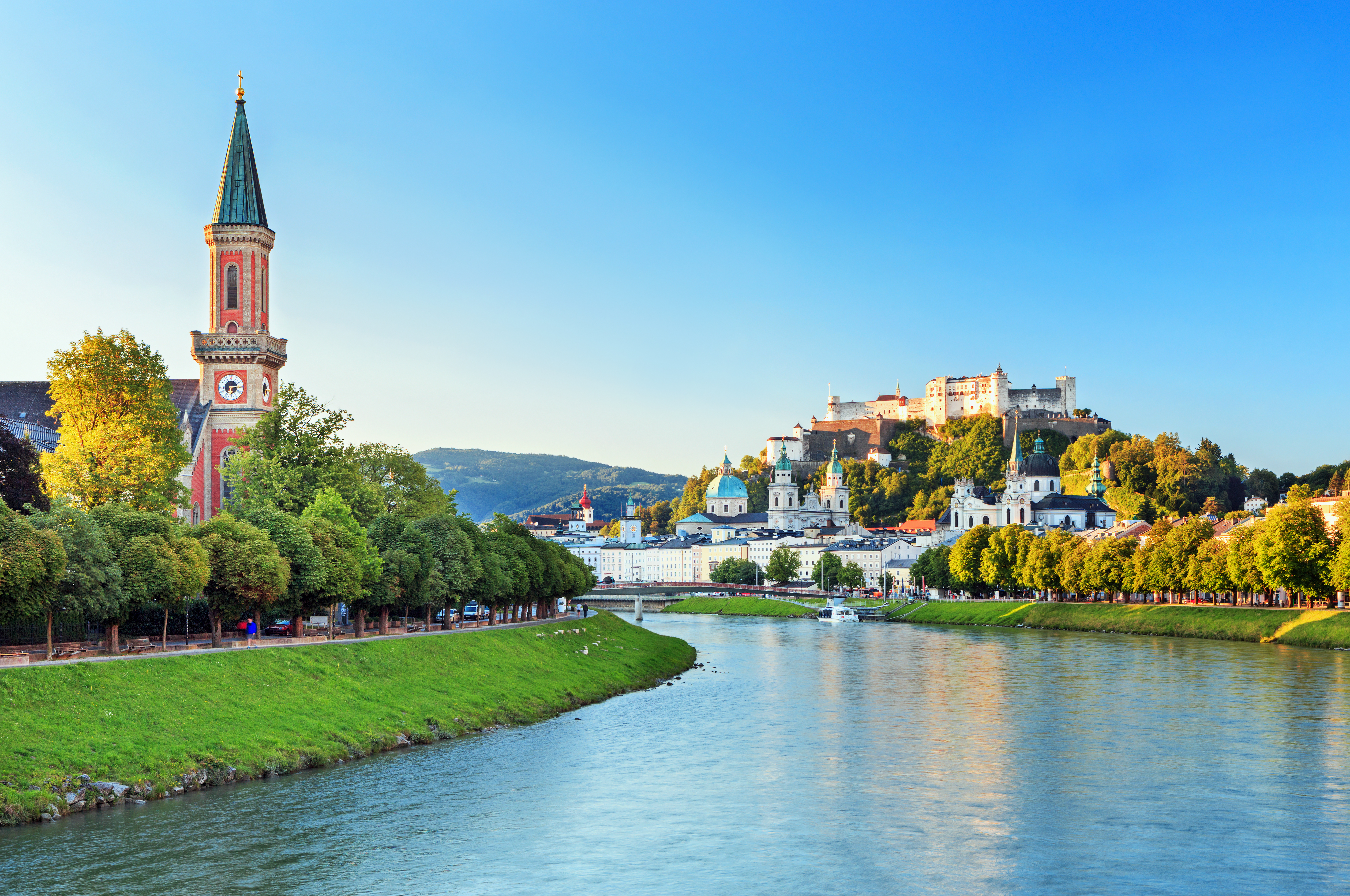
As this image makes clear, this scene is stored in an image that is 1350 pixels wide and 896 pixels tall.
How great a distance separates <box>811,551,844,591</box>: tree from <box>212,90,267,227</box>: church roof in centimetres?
11548

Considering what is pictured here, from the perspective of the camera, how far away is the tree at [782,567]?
183750 mm

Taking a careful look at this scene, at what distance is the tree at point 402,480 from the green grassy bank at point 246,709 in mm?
21357

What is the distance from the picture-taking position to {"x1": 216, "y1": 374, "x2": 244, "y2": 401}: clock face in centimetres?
6912

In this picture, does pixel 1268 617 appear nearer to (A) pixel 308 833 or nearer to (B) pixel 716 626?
(B) pixel 716 626

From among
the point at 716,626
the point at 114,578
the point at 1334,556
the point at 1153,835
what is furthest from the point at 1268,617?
the point at 114,578

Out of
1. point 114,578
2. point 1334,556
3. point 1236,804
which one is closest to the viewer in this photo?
point 1236,804

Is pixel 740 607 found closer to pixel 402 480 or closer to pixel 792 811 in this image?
pixel 402 480

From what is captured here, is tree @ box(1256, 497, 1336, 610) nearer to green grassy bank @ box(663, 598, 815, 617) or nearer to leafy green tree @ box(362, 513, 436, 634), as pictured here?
leafy green tree @ box(362, 513, 436, 634)

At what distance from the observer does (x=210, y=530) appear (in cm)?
4356

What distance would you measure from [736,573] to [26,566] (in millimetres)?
163632

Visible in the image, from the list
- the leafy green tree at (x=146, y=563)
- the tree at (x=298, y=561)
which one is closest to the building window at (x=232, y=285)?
the tree at (x=298, y=561)

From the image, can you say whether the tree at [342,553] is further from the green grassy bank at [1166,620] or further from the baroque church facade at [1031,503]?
the baroque church facade at [1031,503]

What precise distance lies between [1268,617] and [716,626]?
52.8m

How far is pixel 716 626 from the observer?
12444cm
